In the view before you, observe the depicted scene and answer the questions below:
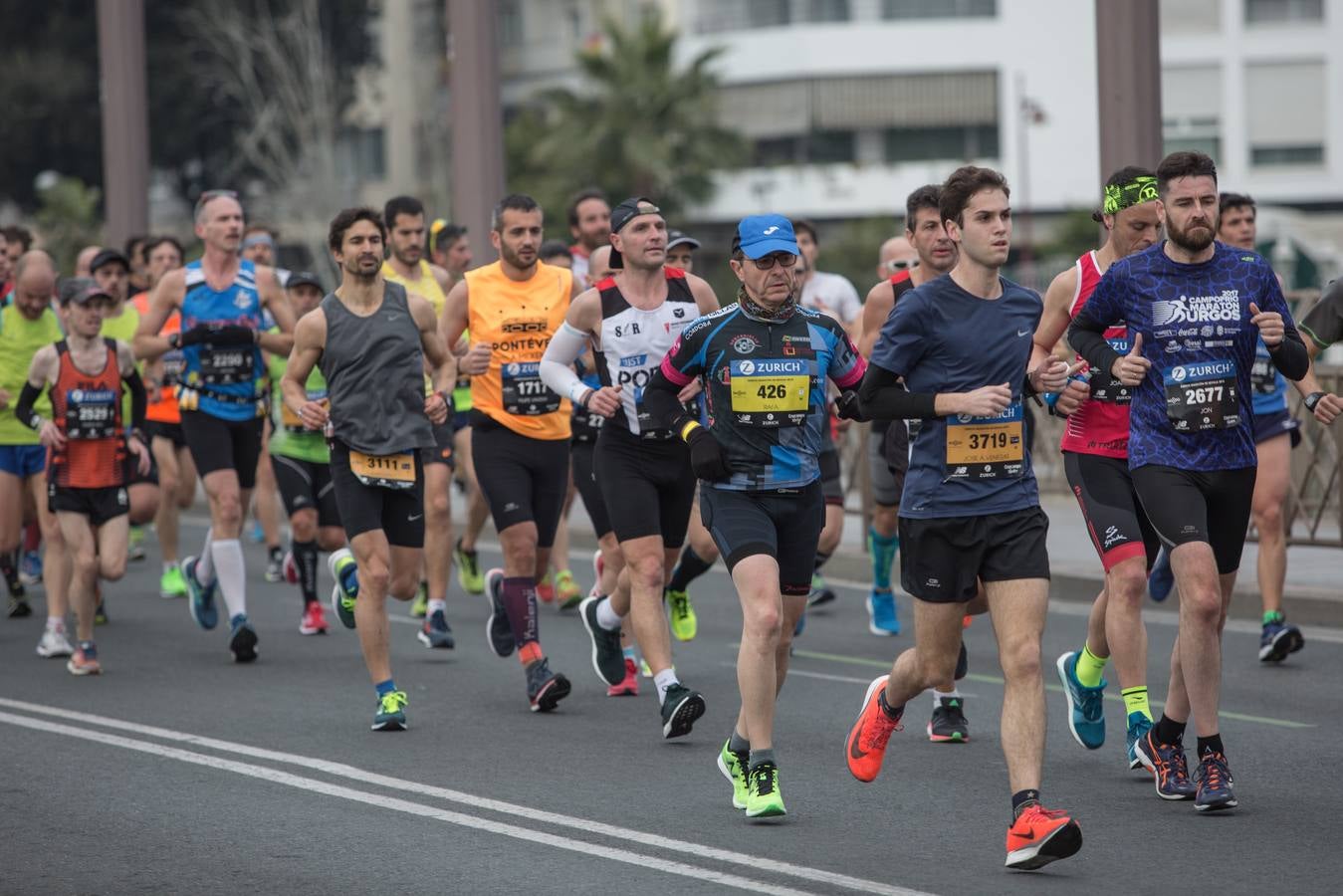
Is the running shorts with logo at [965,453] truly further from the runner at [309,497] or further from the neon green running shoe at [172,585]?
the neon green running shoe at [172,585]

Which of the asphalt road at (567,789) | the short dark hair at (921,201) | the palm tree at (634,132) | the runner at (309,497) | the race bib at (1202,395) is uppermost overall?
the palm tree at (634,132)

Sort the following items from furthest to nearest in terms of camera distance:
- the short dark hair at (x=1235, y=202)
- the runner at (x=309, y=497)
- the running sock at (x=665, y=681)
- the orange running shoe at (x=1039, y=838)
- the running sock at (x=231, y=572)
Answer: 1. the runner at (x=309, y=497)
2. the running sock at (x=231, y=572)
3. the short dark hair at (x=1235, y=202)
4. the running sock at (x=665, y=681)
5. the orange running shoe at (x=1039, y=838)

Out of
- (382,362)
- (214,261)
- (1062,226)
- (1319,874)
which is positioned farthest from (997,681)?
(1062,226)

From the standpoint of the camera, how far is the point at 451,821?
25.2 ft

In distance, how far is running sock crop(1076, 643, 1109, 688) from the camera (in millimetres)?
8461

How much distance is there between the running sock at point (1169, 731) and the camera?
788 cm

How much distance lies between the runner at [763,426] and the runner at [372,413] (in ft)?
6.88

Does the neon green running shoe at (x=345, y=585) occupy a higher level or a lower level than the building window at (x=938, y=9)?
lower

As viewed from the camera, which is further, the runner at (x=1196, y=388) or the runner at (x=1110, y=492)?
the runner at (x=1110, y=492)

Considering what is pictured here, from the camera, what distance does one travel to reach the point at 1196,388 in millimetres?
7668

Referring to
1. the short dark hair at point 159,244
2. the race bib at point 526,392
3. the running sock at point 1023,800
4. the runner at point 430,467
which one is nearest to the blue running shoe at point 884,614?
the runner at point 430,467

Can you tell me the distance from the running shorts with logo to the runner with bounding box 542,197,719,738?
216cm

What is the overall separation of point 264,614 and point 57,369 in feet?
8.68

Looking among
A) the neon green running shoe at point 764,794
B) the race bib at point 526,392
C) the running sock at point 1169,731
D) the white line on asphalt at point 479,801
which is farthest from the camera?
the race bib at point 526,392
